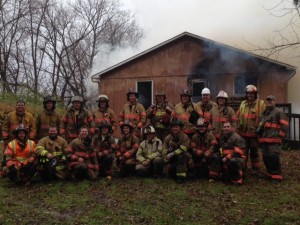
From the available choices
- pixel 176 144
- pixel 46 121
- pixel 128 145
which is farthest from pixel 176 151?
pixel 46 121

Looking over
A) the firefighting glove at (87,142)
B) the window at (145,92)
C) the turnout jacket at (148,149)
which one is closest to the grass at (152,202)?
the turnout jacket at (148,149)

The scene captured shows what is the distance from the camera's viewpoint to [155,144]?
8.69m

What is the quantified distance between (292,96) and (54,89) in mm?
23361

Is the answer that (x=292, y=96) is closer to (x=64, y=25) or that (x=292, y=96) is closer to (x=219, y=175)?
(x=219, y=175)

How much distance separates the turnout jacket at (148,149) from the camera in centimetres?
862

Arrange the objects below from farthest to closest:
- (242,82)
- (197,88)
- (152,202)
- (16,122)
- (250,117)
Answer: (197,88) → (242,82) → (16,122) → (250,117) → (152,202)

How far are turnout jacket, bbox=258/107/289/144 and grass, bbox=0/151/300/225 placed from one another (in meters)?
0.91

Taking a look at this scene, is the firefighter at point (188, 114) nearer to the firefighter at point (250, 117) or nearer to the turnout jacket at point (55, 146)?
the firefighter at point (250, 117)

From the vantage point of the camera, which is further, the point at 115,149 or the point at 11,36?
the point at 11,36

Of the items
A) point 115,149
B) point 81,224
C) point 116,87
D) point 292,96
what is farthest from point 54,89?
point 81,224

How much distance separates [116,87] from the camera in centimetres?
1683

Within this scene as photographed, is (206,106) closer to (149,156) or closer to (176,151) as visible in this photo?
(176,151)

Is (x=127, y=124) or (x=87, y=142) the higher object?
(x=127, y=124)

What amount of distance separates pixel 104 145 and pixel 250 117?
3.25 meters
